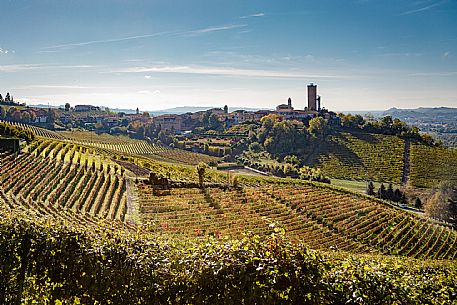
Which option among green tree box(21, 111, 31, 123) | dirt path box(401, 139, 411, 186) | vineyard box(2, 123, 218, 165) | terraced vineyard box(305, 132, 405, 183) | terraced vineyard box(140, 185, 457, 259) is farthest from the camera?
green tree box(21, 111, 31, 123)

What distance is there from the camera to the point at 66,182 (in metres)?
22.7

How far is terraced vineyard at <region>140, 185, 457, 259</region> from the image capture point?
72.0 ft

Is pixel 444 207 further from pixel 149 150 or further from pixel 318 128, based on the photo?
pixel 149 150

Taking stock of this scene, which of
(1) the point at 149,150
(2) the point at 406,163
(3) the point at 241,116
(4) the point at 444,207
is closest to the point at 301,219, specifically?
(4) the point at 444,207

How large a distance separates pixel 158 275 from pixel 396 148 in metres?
77.0

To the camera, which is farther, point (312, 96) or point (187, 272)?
point (312, 96)

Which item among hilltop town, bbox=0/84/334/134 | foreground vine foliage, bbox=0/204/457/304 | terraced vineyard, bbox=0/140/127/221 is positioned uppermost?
hilltop town, bbox=0/84/334/134

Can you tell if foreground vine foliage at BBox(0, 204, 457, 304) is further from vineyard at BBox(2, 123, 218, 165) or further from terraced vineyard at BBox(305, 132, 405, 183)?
vineyard at BBox(2, 123, 218, 165)

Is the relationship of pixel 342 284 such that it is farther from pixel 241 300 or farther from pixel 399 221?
pixel 399 221

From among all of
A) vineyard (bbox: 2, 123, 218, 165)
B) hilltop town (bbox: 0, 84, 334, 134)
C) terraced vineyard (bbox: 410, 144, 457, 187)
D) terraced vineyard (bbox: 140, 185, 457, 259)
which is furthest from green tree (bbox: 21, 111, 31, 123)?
terraced vineyard (bbox: 410, 144, 457, 187)

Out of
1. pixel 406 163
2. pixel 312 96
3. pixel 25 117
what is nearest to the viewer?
pixel 406 163

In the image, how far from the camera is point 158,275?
15.0ft

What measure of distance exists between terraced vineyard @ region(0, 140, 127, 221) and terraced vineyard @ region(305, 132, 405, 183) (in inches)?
1972

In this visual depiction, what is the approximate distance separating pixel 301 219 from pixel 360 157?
51.2 meters
